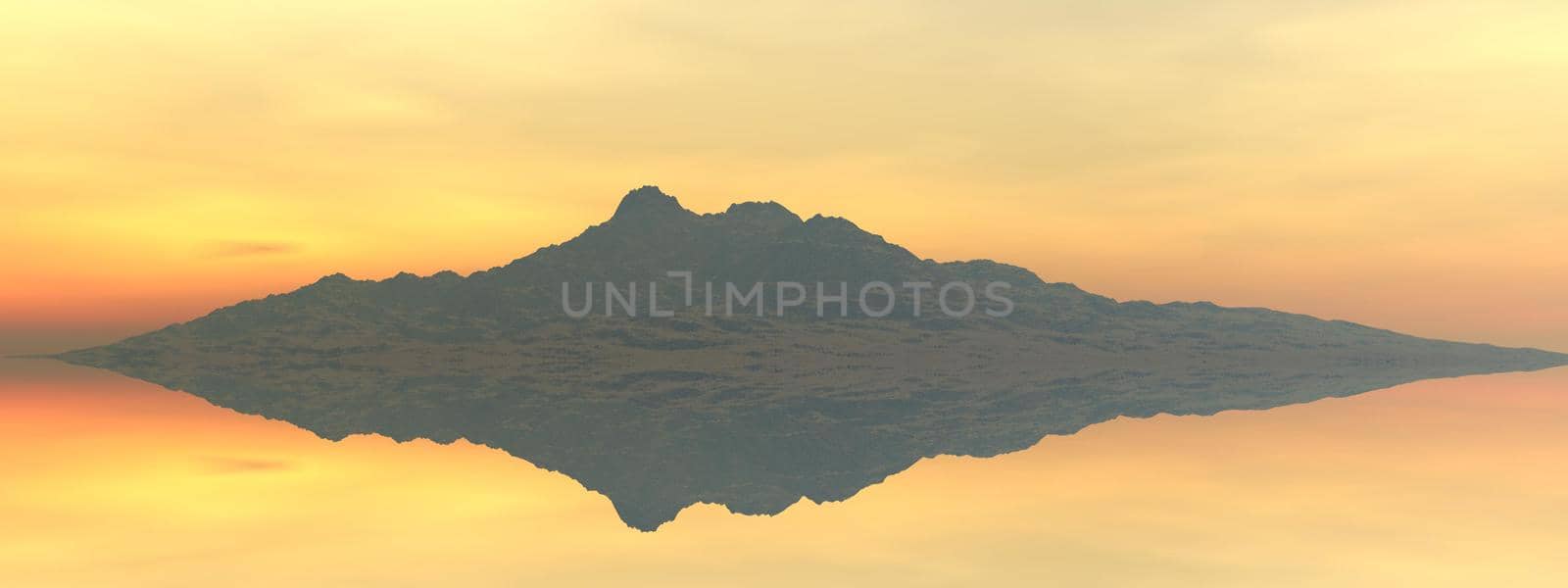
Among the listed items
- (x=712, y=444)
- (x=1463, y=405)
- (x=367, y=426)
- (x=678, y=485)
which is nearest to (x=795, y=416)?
(x=712, y=444)

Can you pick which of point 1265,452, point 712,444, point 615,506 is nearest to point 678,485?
point 615,506

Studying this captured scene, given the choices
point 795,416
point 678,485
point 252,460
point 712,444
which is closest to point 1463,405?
point 795,416

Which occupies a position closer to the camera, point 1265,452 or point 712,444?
point 1265,452

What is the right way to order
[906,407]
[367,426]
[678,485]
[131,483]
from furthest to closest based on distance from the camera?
[906,407] < [367,426] < [678,485] < [131,483]

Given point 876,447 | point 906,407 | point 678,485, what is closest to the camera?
point 678,485

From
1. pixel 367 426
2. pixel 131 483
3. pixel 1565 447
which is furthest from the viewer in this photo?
pixel 367 426

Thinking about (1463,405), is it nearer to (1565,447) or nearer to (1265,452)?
(1565,447)

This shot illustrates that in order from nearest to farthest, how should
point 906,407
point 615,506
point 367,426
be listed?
point 615,506 < point 367,426 < point 906,407

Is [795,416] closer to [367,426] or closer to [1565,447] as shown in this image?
[367,426]

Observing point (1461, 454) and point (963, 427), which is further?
point (963, 427)
